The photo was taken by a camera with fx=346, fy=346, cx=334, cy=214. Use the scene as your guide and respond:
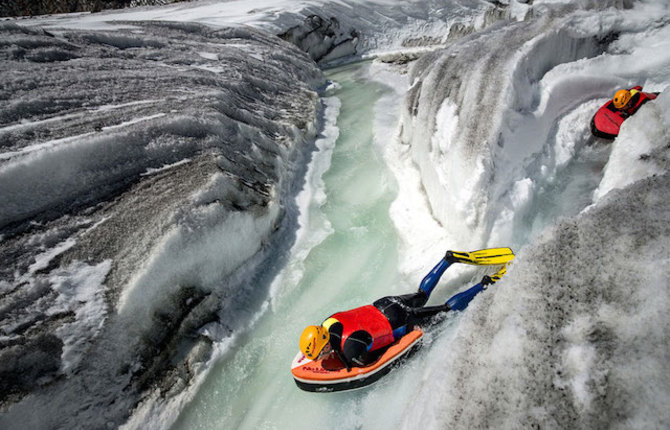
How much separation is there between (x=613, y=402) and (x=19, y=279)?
494 centimetres

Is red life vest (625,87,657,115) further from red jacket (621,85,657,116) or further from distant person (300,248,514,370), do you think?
distant person (300,248,514,370)

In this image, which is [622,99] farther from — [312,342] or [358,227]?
[312,342]

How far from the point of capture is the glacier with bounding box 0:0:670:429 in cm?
186

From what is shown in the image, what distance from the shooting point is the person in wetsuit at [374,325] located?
3.56 m

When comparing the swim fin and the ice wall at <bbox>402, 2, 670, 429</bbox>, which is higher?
the ice wall at <bbox>402, 2, 670, 429</bbox>

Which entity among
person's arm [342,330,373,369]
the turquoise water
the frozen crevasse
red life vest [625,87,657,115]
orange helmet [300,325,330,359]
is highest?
red life vest [625,87,657,115]

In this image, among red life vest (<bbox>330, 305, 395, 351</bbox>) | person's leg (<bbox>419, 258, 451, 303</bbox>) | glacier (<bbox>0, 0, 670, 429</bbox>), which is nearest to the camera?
glacier (<bbox>0, 0, 670, 429</bbox>)

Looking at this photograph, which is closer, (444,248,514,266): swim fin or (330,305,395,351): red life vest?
(330,305,395,351): red life vest

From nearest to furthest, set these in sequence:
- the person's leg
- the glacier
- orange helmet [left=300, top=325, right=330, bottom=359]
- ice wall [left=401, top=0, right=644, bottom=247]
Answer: the glacier, orange helmet [left=300, top=325, right=330, bottom=359], the person's leg, ice wall [left=401, top=0, right=644, bottom=247]

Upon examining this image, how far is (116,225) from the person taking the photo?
172 inches

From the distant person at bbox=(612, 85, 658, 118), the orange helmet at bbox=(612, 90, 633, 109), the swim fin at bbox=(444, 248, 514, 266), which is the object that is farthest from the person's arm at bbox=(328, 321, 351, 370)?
the orange helmet at bbox=(612, 90, 633, 109)

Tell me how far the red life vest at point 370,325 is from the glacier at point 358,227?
17.5 inches

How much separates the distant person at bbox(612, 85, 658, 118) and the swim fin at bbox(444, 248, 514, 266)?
2.93 meters

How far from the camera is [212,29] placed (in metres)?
12.2
